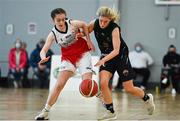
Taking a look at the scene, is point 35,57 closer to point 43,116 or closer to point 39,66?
point 39,66

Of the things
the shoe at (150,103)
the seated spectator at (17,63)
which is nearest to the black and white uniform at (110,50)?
the shoe at (150,103)

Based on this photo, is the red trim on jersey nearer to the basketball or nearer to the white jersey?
the white jersey

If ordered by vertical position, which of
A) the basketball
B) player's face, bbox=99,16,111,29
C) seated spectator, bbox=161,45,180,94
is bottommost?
seated spectator, bbox=161,45,180,94

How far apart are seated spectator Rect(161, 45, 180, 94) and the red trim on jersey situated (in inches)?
350

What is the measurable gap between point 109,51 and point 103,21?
49 cm

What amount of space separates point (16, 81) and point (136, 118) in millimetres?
9824

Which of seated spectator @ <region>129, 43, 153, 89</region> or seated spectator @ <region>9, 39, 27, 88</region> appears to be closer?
seated spectator @ <region>129, 43, 153, 89</region>

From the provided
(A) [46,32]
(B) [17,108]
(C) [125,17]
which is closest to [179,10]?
(C) [125,17]

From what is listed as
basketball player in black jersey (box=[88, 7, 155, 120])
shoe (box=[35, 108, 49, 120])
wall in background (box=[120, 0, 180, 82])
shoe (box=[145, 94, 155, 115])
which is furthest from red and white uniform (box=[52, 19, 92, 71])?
wall in background (box=[120, 0, 180, 82])

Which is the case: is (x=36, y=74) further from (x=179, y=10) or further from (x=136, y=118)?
(x=136, y=118)

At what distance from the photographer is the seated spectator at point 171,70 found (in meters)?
16.7

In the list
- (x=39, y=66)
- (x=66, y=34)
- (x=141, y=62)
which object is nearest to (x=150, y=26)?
(x=141, y=62)

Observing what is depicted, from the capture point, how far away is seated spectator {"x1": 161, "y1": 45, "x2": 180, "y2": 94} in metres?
16.7

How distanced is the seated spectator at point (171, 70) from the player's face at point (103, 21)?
9.27 metres
